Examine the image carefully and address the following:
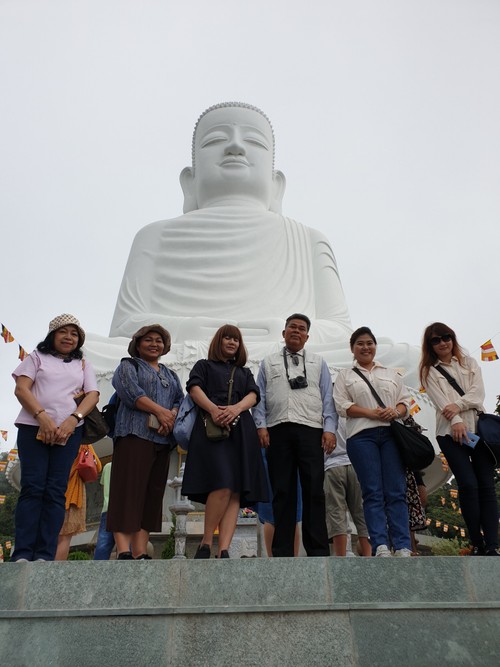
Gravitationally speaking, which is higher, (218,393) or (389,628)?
(218,393)

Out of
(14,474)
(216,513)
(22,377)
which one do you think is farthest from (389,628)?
(14,474)

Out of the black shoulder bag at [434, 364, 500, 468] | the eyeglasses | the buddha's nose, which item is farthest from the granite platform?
the buddha's nose

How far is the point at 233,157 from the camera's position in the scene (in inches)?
414

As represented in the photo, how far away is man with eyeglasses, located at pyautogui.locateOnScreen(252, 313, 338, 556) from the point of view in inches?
134

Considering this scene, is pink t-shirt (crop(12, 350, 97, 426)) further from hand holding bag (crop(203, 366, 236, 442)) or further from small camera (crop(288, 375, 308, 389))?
small camera (crop(288, 375, 308, 389))

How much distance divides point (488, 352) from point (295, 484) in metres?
5.37

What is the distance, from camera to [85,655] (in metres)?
2.28

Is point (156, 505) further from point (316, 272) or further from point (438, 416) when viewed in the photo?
point (316, 272)

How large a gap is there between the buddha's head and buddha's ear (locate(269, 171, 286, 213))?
0.45 meters

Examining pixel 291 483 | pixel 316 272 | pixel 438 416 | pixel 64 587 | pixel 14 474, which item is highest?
pixel 316 272

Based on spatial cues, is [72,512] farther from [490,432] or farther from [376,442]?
[490,432]

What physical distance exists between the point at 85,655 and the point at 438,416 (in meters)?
2.30

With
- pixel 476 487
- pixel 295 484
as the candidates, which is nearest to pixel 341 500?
pixel 295 484

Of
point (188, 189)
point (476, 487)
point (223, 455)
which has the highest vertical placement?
point (188, 189)
